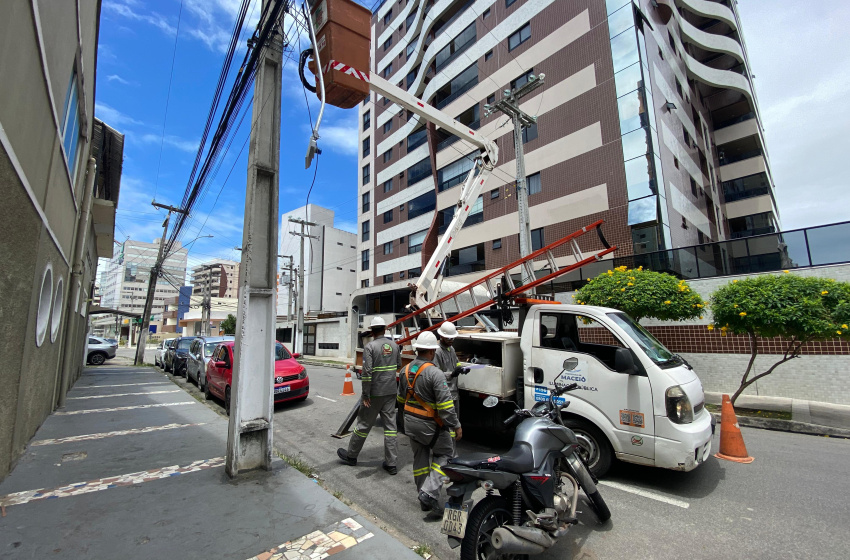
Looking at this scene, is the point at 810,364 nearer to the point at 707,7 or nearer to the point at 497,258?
the point at 497,258

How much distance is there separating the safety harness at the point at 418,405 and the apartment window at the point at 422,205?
988 inches

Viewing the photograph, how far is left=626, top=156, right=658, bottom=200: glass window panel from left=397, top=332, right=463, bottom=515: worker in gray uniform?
596 inches

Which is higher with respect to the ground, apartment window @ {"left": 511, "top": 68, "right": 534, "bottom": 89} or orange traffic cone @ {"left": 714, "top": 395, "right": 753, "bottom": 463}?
apartment window @ {"left": 511, "top": 68, "right": 534, "bottom": 89}

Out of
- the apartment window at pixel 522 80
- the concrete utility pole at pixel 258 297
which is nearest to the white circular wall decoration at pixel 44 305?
the concrete utility pole at pixel 258 297

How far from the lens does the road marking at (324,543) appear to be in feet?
8.77

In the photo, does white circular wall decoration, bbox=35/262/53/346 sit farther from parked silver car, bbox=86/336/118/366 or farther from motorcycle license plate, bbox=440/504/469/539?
parked silver car, bbox=86/336/118/366

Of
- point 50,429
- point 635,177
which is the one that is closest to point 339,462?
point 50,429

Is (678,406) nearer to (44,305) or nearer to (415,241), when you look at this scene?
(44,305)

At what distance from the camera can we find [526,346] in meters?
4.94

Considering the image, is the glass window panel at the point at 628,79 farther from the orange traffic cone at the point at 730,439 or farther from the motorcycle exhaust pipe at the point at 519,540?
the motorcycle exhaust pipe at the point at 519,540

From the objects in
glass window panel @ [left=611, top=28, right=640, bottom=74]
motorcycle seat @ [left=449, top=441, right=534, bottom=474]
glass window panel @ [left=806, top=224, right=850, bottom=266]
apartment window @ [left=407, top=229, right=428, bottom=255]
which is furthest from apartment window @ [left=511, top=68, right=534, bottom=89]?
motorcycle seat @ [left=449, top=441, right=534, bottom=474]

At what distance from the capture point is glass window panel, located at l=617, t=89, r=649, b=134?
1596cm

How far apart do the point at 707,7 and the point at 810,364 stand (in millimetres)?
24162

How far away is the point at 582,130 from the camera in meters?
18.0
